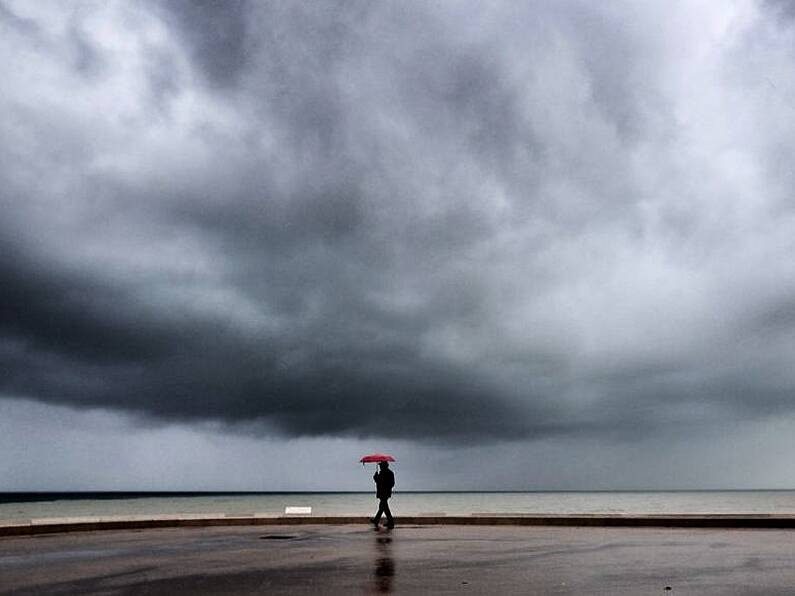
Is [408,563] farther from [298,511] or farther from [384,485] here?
[298,511]

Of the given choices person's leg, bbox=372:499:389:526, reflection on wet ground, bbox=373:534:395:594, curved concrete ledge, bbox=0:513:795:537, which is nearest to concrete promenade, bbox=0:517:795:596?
reflection on wet ground, bbox=373:534:395:594

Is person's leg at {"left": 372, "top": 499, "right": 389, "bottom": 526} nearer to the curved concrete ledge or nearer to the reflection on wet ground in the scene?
the curved concrete ledge

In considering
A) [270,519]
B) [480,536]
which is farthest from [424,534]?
[270,519]

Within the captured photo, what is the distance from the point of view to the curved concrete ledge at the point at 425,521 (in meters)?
23.3

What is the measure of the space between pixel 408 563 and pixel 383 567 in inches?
33.7

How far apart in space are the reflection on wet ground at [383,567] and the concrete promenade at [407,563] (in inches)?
0.8

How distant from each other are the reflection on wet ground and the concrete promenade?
0.02 metres

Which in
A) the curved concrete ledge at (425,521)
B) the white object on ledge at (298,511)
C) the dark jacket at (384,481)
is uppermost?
the dark jacket at (384,481)

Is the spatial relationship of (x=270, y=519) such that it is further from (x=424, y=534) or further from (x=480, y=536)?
(x=480, y=536)

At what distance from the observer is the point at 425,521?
27.5m

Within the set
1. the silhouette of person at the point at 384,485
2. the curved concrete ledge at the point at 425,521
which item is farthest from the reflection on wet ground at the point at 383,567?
the curved concrete ledge at the point at 425,521

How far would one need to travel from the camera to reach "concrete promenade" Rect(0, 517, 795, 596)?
10523mm

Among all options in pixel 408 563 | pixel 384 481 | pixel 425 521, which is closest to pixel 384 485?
pixel 384 481

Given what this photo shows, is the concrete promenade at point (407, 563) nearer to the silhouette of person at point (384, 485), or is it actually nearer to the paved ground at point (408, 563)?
the paved ground at point (408, 563)
